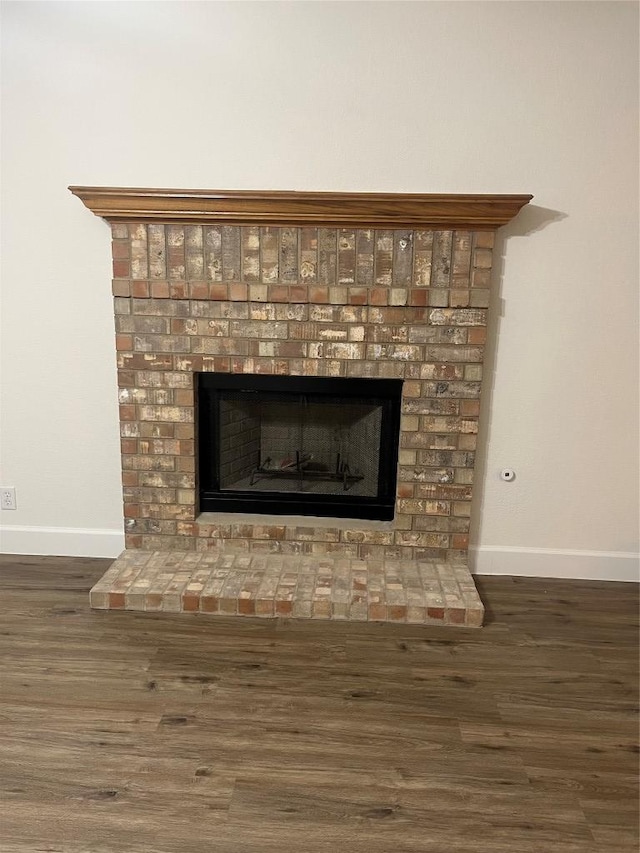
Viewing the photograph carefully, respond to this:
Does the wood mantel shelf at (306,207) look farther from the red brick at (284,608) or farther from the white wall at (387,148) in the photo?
the red brick at (284,608)

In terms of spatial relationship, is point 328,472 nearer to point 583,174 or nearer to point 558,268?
point 558,268

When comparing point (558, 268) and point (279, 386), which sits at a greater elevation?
point (558, 268)

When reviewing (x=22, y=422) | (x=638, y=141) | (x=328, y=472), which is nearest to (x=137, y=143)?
(x=22, y=422)

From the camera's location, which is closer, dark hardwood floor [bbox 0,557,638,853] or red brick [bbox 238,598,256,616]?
dark hardwood floor [bbox 0,557,638,853]

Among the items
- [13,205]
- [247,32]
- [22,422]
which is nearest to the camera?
[247,32]

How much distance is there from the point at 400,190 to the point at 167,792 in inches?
83.2

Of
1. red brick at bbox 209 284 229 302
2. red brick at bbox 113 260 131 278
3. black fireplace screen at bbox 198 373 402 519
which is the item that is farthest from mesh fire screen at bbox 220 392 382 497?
red brick at bbox 113 260 131 278

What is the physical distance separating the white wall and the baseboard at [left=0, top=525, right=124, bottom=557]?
60 centimetres

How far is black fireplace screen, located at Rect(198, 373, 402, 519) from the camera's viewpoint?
262 centimetres

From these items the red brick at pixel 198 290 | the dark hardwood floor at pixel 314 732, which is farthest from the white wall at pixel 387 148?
the dark hardwood floor at pixel 314 732

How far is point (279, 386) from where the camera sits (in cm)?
254

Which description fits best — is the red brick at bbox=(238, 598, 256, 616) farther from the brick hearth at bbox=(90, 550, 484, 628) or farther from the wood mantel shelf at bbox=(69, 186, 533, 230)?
the wood mantel shelf at bbox=(69, 186, 533, 230)

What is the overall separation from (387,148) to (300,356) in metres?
0.86

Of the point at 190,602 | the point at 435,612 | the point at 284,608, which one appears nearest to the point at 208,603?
the point at 190,602
